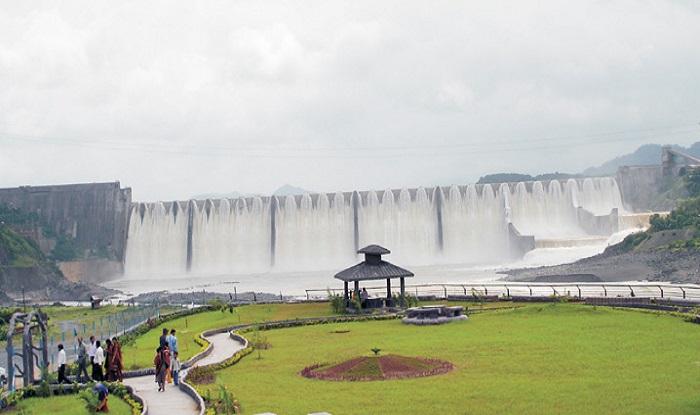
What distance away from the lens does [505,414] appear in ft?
44.9

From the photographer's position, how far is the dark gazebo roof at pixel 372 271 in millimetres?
34938

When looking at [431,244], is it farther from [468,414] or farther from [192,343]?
[468,414]

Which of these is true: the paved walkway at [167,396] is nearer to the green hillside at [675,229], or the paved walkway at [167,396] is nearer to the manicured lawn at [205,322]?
the manicured lawn at [205,322]

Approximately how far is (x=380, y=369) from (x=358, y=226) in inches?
2658

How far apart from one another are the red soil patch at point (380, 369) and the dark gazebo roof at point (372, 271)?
15.3 meters

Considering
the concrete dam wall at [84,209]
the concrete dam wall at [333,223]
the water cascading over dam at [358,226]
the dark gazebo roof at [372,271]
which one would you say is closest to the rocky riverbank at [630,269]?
the concrete dam wall at [333,223]

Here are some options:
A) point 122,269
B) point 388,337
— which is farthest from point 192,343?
point 122,269

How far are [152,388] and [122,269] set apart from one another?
2989 inches

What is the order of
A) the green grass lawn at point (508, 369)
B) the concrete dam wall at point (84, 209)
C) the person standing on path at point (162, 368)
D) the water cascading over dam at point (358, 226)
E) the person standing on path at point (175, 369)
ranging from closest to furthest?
the green grass lawn at point (508, 369), the person standing on path at point (162, 368), the person standing on path at point (175, 369), the water cascading over dam at point (358, 226), the concrete dam wall at point (84, 209)

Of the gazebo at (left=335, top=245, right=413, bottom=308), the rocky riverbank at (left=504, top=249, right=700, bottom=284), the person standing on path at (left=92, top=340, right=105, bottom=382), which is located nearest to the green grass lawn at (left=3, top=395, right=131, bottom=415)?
the person standing on path at (left=92, top=340, right=105, bottom=382)

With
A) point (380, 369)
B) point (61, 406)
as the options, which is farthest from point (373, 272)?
point (61, 406)

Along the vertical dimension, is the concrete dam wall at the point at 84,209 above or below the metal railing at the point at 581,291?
above

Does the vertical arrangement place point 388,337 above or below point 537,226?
below

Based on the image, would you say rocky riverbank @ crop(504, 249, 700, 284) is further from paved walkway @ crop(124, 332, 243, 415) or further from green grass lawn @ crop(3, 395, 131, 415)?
green grass lawn @ crop(3, 395, 131, 415)
